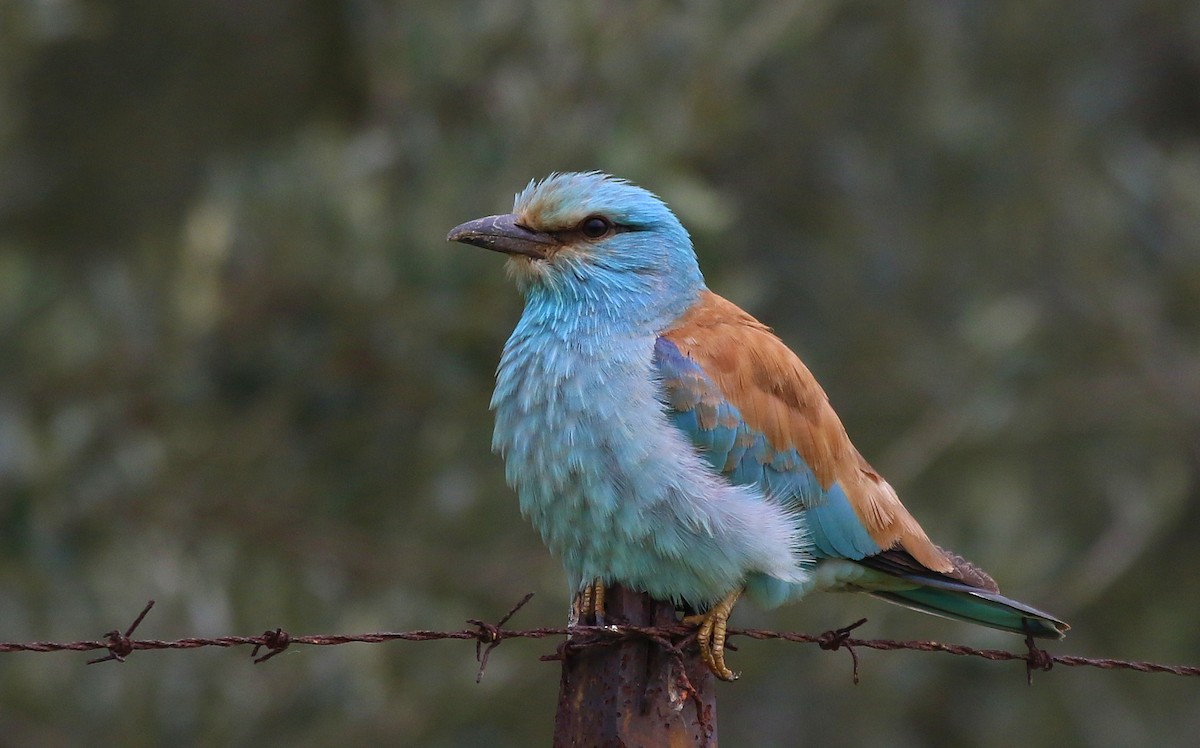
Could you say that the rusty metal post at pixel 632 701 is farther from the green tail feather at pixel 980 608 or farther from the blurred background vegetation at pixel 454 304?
the blurred background vegetation at pixel 454 304

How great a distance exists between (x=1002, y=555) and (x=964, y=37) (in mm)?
3143

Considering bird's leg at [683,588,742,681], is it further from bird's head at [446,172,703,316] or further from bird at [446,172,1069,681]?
bird's head at [446,172,703,316]

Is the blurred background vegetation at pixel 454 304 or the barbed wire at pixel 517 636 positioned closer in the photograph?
the barbed wire at pixel 517 636

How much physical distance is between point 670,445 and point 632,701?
2.55 ft

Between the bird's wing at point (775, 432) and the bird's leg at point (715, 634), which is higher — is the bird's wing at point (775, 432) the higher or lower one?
the higher one

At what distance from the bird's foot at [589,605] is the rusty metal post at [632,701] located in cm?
42

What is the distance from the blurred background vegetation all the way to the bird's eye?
1.77 m

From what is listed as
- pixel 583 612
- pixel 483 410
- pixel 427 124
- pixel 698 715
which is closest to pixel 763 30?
pixel 427 124

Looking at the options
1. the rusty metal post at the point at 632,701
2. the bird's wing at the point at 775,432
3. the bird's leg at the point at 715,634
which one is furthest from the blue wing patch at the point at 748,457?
the rusty metal post at the point at 632,701

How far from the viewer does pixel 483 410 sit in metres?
7.17

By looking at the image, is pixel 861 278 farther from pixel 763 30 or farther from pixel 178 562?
pixel 178 562

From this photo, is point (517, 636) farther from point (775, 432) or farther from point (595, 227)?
point (595, 227)

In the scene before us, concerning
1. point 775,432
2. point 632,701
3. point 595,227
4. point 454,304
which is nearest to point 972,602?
point 775,432

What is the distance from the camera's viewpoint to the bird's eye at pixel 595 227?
4.38 meters
